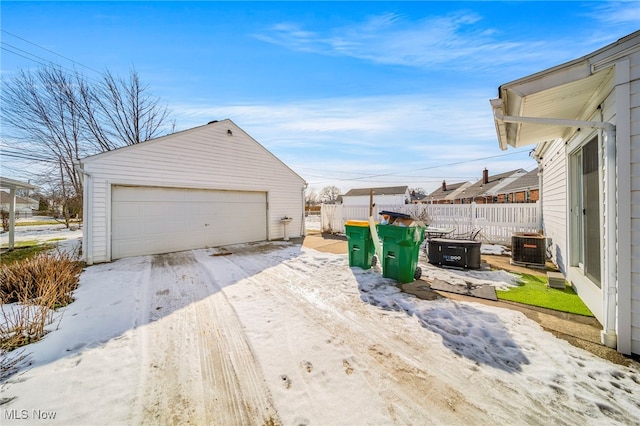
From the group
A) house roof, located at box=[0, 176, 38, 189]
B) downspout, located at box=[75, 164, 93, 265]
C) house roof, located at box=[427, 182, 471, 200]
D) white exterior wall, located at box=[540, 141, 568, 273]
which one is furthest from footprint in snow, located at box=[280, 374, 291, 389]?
house roof, located at box=[427, 182, 471, 200]

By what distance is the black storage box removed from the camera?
5.59 m

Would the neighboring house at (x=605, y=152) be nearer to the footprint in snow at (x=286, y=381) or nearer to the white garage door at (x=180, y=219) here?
the footprint in snow at (x=286, y=381)

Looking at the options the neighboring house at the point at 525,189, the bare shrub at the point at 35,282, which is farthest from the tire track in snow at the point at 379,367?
the neighboring house at the point at 525,189

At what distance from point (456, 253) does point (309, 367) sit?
4.84 meters

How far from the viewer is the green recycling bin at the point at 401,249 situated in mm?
4559

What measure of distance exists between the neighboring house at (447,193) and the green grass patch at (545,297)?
1077 inches

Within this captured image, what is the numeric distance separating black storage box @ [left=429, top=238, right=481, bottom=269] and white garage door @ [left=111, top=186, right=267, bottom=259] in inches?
269

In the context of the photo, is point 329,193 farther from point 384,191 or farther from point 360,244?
point 360,244

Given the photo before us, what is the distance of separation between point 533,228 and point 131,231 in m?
12.8

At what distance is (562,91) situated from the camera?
10.2ft

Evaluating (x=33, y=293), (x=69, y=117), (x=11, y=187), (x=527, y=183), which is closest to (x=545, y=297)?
(x=33, y=293)

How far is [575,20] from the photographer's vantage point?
396 cm

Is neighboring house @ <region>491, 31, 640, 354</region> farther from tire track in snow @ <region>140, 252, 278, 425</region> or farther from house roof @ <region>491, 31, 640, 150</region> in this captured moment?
tire track in snow @ <region>140, 252, 278, 425</region>

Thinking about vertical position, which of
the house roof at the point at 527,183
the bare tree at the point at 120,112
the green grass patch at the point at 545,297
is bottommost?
the green grass patch at the point at 545,297
